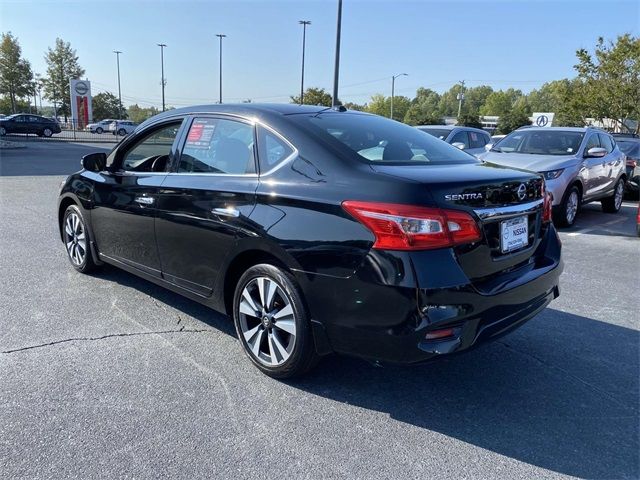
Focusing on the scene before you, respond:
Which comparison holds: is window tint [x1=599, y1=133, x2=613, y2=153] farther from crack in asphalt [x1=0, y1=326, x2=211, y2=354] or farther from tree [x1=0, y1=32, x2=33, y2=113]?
tree [x1=0, y1=32, x2=33, y2=113]

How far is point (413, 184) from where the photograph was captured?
265 centimetres

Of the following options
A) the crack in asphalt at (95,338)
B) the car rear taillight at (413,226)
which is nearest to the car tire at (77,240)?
the crack in asphalt at (95,338)

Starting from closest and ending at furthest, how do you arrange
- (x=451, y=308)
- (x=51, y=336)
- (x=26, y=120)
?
1. (x=451, y=308)
2. (x=51, y=336)
3. (x=26, y=120)

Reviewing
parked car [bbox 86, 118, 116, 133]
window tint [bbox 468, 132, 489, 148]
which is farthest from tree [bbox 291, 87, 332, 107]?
window tint [bbox 468, 132, 489, 148]

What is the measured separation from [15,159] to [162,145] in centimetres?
1881

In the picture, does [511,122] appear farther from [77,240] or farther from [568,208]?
[77,240]

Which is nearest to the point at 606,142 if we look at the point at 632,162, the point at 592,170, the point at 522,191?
the point at 592,170

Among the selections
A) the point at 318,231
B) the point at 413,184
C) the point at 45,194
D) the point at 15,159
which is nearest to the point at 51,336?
the point at 318,231

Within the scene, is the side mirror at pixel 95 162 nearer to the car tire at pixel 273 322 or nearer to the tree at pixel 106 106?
the car tire at pixel 273 322

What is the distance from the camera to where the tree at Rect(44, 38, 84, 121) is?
61125 millimetres

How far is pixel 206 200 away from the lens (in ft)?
11.5

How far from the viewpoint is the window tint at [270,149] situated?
10.6 ft

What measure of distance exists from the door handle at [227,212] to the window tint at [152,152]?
2.92ft

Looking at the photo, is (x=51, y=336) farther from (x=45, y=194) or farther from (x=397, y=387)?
(x=45, y=194)
